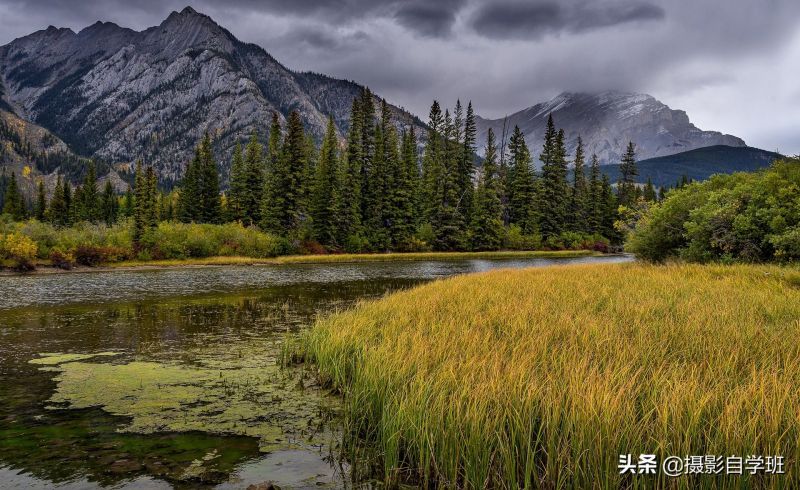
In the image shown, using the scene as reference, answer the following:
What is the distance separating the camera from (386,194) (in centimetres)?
7444

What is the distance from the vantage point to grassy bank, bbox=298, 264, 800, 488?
452cm

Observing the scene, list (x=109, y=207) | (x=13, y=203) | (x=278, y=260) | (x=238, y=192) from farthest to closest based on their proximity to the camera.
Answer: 1. (x=109, y=207)
2. (x=13, y=203)
3. (x=238, y=192)
4. (x=278, y=260)

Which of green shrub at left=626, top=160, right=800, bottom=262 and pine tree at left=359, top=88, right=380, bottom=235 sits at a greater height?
pine tree at left=359, top=88, right=380, bottom=235

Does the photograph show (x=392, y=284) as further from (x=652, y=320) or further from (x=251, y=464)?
(x=251, y=464)

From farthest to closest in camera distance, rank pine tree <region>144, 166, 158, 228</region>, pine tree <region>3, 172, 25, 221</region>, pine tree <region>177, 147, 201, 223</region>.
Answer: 1. pine tree <region>3, 172, 25, 221</region>
2. pine tree <region>177, 147, 201, 223</region>
3. pine tree <region>144, 166, 158, 228</region>

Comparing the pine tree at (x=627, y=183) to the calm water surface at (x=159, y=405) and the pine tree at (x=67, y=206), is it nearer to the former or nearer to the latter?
the calm water surface at (x=159, y=405)

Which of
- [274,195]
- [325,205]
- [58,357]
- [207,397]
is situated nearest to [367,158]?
[325,205]

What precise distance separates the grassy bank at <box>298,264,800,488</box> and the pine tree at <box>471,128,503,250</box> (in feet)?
210

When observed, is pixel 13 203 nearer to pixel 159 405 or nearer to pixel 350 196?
pixel 350 196

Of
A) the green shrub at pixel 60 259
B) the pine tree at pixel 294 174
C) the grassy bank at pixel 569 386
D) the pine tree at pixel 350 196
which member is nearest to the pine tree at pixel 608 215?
the pine tree at pixel 350 196

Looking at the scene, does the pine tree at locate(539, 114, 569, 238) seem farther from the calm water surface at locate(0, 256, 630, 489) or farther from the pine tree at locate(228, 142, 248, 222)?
the calm water surface at locate(0, 256, 630, 489)

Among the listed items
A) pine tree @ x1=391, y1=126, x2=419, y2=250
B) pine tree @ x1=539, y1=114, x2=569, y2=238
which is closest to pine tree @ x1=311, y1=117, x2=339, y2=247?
pine tree @ x1=391, y1=126, x2=419, y2=250

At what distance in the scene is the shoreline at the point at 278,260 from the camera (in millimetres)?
42972

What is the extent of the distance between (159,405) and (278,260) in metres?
49.8
